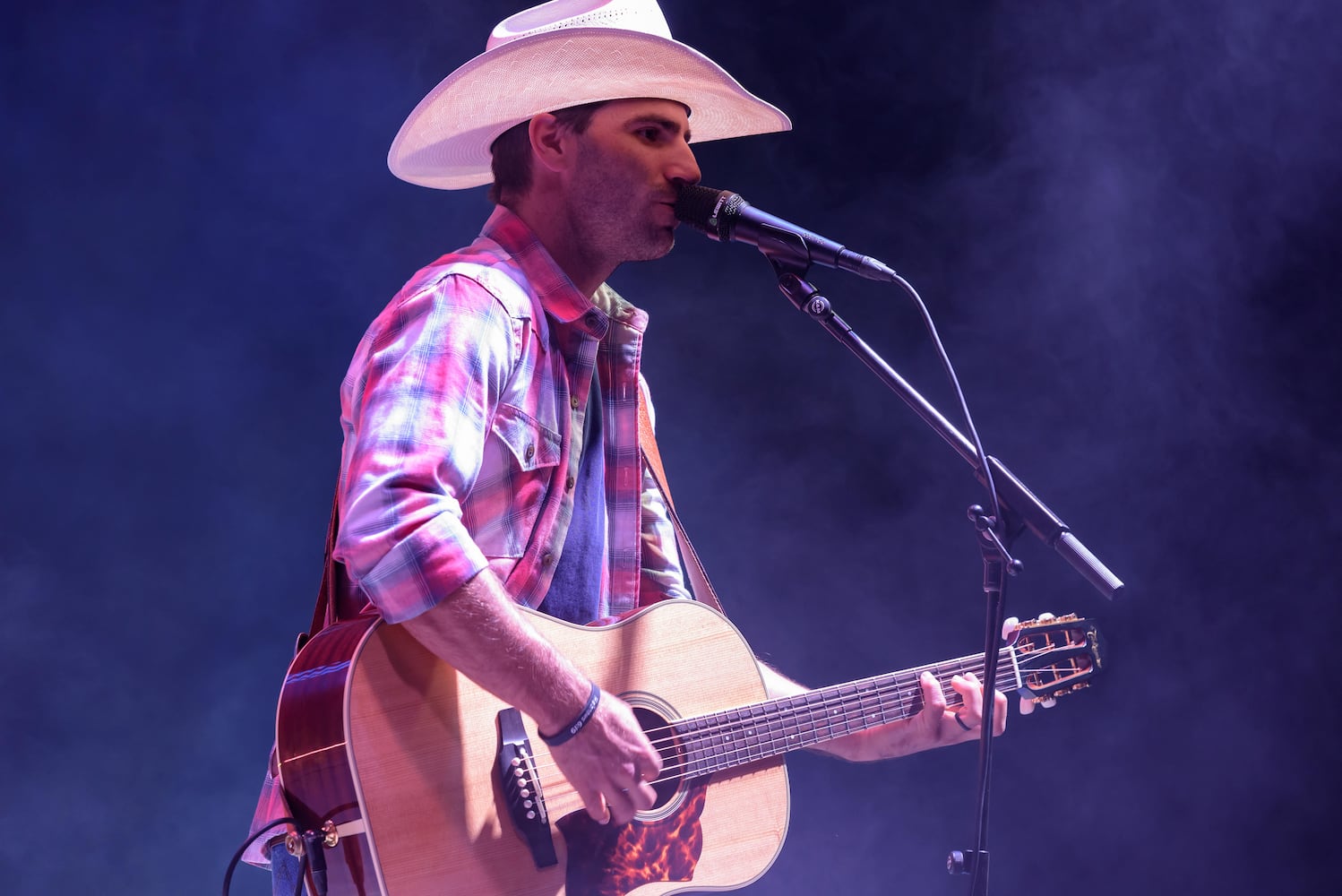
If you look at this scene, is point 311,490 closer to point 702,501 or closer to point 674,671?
point 702,501

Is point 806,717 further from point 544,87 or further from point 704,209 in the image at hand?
point 544,87

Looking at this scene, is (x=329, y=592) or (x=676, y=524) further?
(x=676, y=524)

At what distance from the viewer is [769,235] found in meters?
1.88

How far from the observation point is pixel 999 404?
3709 mm

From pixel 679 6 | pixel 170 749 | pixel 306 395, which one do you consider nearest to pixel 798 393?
pixel 679 6

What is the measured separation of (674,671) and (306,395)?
1.89 metres

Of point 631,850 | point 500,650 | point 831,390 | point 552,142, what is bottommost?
point 631,850

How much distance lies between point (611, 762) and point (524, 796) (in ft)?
0.48

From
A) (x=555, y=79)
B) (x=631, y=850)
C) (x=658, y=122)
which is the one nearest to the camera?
(x=631, y=850)

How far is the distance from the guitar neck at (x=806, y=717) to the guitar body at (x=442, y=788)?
0.08 meters

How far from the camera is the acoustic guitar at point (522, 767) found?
5.23 feet

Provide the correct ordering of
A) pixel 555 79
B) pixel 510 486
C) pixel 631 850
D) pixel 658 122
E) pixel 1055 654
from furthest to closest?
1. pixel 1055 654
2. pixel 658 122
3. pixel 555 79
4. pixel 510 486
5. pixel 631 850

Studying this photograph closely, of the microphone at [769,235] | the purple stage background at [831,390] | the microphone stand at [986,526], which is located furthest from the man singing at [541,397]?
the purple stage background at [831,390]

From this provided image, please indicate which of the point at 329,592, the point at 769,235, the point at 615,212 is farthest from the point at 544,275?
the point at 329,592
